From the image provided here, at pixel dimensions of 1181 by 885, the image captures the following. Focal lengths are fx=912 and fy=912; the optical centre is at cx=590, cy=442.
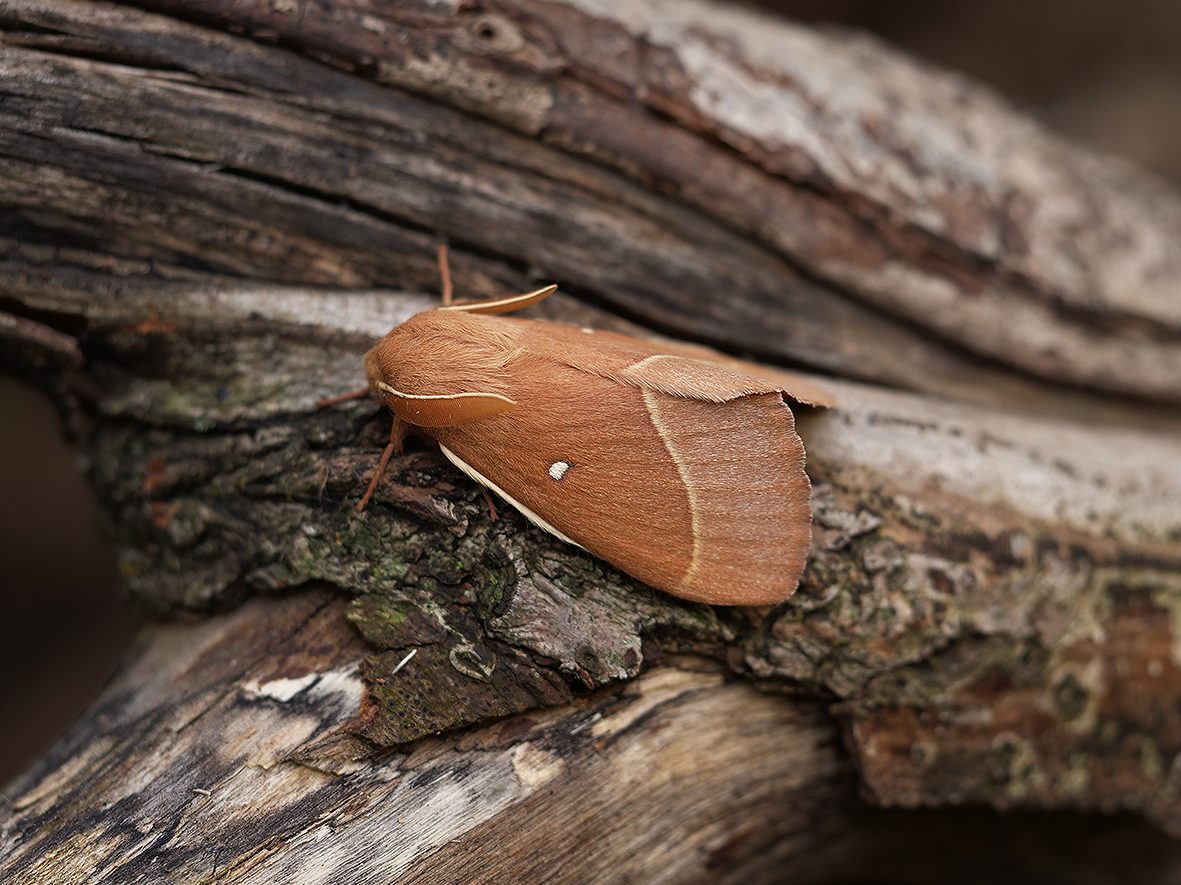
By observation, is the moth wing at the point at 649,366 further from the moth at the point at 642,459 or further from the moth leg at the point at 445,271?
the moth leg at the point at 445,271

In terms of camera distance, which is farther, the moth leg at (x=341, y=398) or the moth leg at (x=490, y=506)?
the moth leg at (x=341, y=398)

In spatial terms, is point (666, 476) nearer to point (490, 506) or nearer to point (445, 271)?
point (490, 506)

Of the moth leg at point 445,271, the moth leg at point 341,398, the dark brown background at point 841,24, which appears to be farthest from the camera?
the dark brown background at point 841,24

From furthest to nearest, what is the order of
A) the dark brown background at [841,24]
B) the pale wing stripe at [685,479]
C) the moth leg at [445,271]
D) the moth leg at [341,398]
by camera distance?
the dark brown background at [841,24], the moth leg at [445,271], the moth leg at [341,398], the pale wing stripe at [685,479]

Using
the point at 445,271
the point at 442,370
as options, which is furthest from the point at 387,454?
the point at 445,271

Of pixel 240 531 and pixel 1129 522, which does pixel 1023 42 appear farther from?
pixel 240 531

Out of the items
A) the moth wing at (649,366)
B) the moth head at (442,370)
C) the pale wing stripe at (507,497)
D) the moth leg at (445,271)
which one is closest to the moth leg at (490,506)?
the pale wing stripe at (507,497)

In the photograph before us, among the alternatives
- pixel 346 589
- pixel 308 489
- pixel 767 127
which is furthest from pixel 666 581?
pixel 767 127

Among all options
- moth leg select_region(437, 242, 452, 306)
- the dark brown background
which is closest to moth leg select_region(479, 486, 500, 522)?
moth leg select_region(437, 242, 452, 306)
